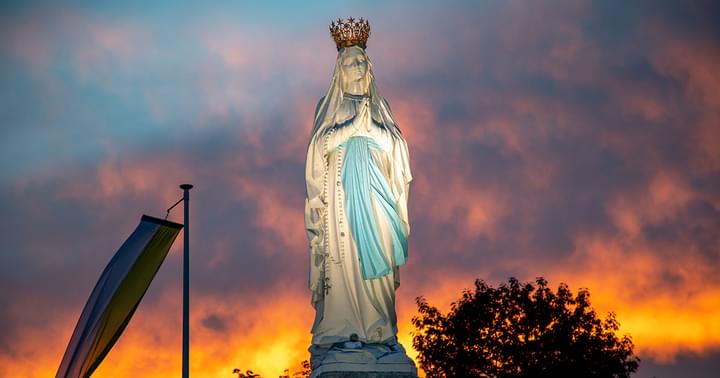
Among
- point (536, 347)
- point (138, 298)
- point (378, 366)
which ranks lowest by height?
point (378, 366)

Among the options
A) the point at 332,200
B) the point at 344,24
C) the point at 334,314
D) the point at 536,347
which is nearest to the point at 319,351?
the point at 334,314

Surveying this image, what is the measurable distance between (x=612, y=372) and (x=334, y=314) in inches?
589

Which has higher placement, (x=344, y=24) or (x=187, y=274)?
(x=344, y=24)

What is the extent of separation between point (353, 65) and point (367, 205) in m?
2.46

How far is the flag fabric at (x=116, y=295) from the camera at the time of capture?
26.9 meters

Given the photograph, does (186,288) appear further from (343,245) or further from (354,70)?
(354,70)

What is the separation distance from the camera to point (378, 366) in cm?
2467

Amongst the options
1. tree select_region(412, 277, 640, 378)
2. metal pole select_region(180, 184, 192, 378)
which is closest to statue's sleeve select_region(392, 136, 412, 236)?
metal pole select_region(180, 184, 192, 378)

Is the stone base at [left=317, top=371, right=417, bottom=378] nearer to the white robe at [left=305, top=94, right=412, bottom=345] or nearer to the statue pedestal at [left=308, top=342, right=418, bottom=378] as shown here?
the statue pedestal at [left=308, top=342, right=418, bottom=378]

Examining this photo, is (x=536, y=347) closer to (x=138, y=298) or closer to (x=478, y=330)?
(x=478, y=330)

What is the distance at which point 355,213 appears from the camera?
2583 cm

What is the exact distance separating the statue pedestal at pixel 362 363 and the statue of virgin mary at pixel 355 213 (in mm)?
22

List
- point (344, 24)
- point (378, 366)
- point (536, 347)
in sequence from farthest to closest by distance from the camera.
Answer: point (536, 347) → point (344, 24) → point (378, 366)

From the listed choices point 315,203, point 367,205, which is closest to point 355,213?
point 367,205
